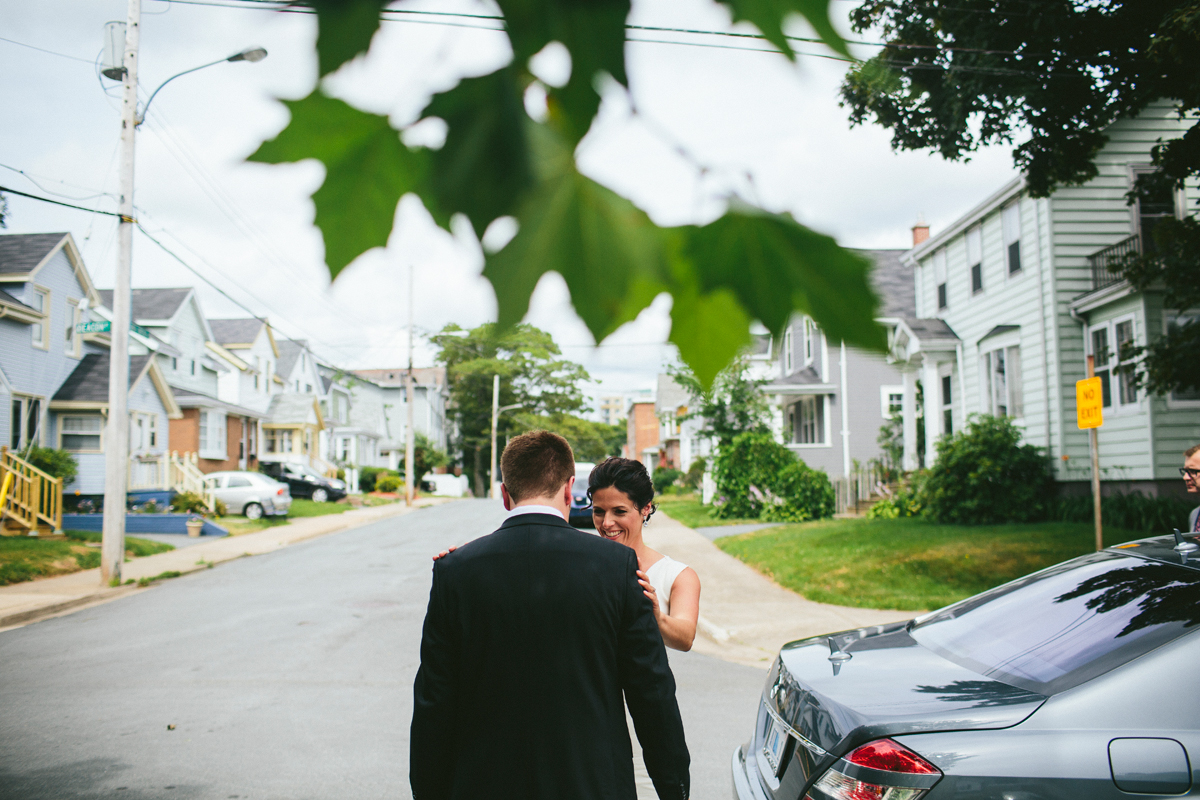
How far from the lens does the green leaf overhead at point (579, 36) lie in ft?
2.14

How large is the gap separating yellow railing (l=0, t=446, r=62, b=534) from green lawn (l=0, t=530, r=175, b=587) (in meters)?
0.70

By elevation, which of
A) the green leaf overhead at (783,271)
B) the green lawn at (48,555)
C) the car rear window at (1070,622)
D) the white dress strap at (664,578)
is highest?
the green leaf overhead at (783,271)

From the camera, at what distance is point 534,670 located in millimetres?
2268

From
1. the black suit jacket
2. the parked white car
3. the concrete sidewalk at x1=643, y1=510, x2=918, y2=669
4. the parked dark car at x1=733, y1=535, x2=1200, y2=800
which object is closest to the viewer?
the black suit jacket

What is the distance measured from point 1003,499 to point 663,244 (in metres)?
16.6

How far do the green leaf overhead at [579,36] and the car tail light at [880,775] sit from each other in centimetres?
277

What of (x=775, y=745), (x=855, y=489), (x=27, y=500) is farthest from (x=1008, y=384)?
(x=27, y=500)

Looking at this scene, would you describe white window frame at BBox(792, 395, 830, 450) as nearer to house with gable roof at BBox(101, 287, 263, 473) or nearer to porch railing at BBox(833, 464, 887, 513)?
porch railing at BBox(833, 464, 887, 513)

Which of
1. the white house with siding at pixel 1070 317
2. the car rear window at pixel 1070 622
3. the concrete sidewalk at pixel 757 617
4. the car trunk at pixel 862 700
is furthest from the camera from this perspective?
the white house with siding at pixel 1070 317

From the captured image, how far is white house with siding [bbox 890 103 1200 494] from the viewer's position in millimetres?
13867

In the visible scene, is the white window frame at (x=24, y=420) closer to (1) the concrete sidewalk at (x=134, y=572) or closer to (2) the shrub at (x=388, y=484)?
(1) the concrete sidewalk at (x=134, y=572)

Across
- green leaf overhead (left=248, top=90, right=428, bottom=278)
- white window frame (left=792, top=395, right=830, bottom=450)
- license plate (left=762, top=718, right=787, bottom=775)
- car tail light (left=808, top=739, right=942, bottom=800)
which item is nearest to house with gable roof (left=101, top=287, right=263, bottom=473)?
white window frame (left=792, top=395, right=830, bottom=450)

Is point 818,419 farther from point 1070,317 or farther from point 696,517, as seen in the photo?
point 1070,317

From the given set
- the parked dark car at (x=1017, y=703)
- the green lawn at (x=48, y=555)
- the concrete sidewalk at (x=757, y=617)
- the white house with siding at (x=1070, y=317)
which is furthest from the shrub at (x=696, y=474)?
the parked dark car at (x=1017, y=703)
